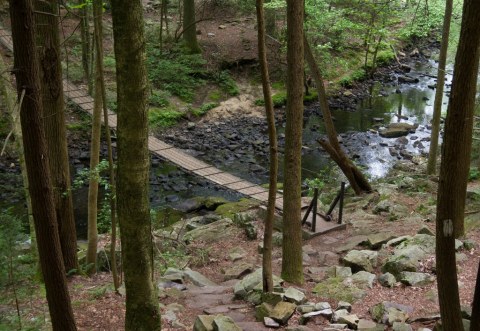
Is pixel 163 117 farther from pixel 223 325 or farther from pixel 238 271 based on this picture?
pixel 223 325

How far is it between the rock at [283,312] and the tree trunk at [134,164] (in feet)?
5.23

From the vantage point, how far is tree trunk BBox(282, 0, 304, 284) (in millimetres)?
5520

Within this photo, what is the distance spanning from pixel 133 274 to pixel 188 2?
17.2m

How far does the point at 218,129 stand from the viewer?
16719mm

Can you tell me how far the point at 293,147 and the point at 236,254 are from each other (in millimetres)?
2785

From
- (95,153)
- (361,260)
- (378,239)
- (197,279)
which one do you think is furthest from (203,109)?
(361,260)

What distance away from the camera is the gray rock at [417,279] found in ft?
18.1

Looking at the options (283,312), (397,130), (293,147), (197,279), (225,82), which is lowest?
(397,130)

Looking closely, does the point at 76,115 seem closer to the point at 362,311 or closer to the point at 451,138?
the point at 362,311

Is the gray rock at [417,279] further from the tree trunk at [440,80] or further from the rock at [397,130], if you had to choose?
the rock at [397,130]

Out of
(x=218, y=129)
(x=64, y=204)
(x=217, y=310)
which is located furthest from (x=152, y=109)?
(x=217, y=310)

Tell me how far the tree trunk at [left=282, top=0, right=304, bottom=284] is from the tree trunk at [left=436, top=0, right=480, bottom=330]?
2615 mm

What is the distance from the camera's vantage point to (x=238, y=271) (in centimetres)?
694

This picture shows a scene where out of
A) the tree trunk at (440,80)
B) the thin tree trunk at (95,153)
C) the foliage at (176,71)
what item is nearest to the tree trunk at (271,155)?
the thin tree trunk at (95,153)
